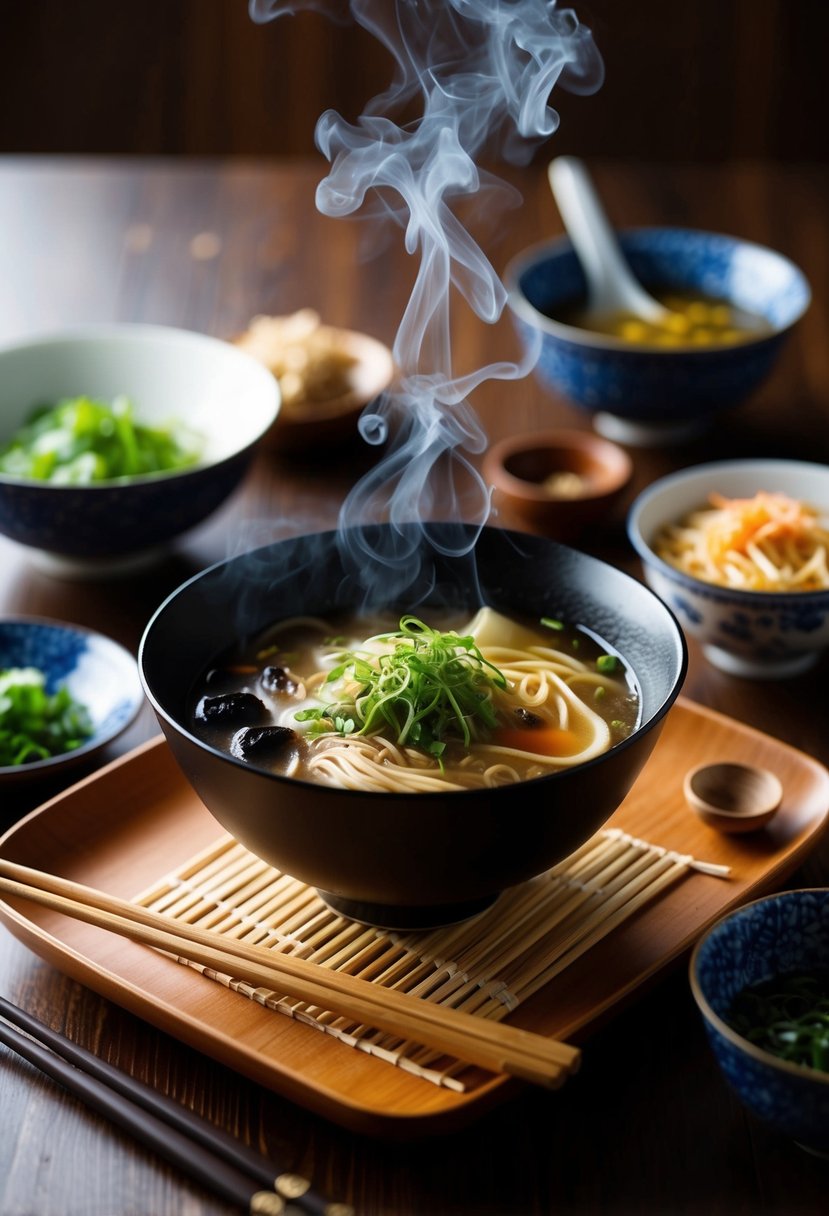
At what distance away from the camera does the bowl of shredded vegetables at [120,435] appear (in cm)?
249

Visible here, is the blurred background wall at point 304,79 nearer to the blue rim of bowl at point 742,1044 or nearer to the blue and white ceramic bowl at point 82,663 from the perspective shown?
the blue and white ceramic bowl at point 82,663

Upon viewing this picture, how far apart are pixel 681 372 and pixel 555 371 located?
0.30 metres

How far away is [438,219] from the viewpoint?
2373 millimetres

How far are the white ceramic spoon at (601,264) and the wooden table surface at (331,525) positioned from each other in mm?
268

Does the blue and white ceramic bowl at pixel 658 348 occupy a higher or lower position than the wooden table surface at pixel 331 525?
higher

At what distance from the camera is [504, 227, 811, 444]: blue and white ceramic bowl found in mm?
2900

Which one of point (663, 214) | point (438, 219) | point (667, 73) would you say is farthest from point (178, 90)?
point (438, 219)

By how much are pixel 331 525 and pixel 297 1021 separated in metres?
1.38

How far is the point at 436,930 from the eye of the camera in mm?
1697

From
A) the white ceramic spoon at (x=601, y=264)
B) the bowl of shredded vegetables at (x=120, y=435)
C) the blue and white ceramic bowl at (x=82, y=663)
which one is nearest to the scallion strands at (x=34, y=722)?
the blue and white ceramic bowl at (x=82, y=663)

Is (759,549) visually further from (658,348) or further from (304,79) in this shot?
(304,79)

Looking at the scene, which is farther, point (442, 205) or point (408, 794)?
point (442, 205)

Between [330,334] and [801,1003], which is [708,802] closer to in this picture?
[801,1003]

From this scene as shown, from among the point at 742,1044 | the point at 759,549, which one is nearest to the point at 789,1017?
the point at 742,1044
